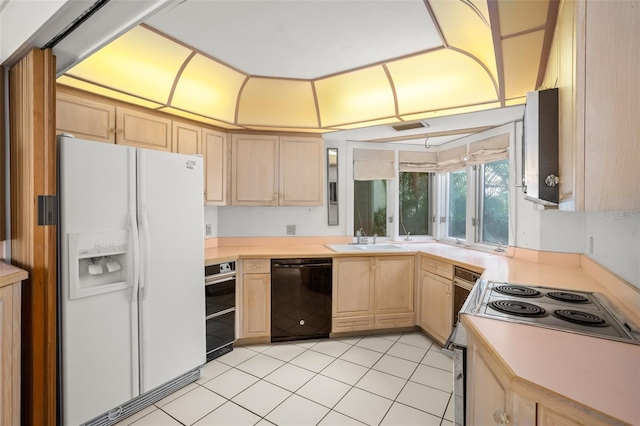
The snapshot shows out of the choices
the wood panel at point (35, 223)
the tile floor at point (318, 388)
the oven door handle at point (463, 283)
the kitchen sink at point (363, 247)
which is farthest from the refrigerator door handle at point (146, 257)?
the oven door handle at point (463, 283)

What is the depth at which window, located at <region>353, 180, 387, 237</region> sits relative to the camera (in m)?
4.04

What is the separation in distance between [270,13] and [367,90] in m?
1.31

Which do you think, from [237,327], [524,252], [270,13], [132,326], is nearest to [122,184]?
[132,326]

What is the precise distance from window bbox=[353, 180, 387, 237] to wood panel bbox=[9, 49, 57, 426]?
3.06 m

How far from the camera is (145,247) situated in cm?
205

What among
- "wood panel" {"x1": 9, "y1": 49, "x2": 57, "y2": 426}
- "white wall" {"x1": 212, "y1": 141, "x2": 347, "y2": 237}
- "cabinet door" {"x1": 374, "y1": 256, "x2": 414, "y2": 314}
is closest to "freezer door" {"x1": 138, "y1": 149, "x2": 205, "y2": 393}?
"wood panel" {"x1": 9, "y1": 49, "x2": 57, "y2": 426}

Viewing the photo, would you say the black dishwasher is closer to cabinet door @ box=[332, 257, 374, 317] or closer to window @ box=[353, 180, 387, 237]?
cabinet door @ box=[332, 257, 374, 317]

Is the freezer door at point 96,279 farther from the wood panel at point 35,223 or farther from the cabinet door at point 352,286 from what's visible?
the cabinet door at point 352,286

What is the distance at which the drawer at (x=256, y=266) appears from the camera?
9.81 ft

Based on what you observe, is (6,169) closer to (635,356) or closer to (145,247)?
(145,247)

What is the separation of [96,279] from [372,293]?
2.40 m

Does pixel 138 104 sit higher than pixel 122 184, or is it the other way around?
pixel 138 104

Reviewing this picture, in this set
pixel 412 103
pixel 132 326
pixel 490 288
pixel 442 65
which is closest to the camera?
pixel 490 288

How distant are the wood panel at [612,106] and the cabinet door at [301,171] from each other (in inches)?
108
